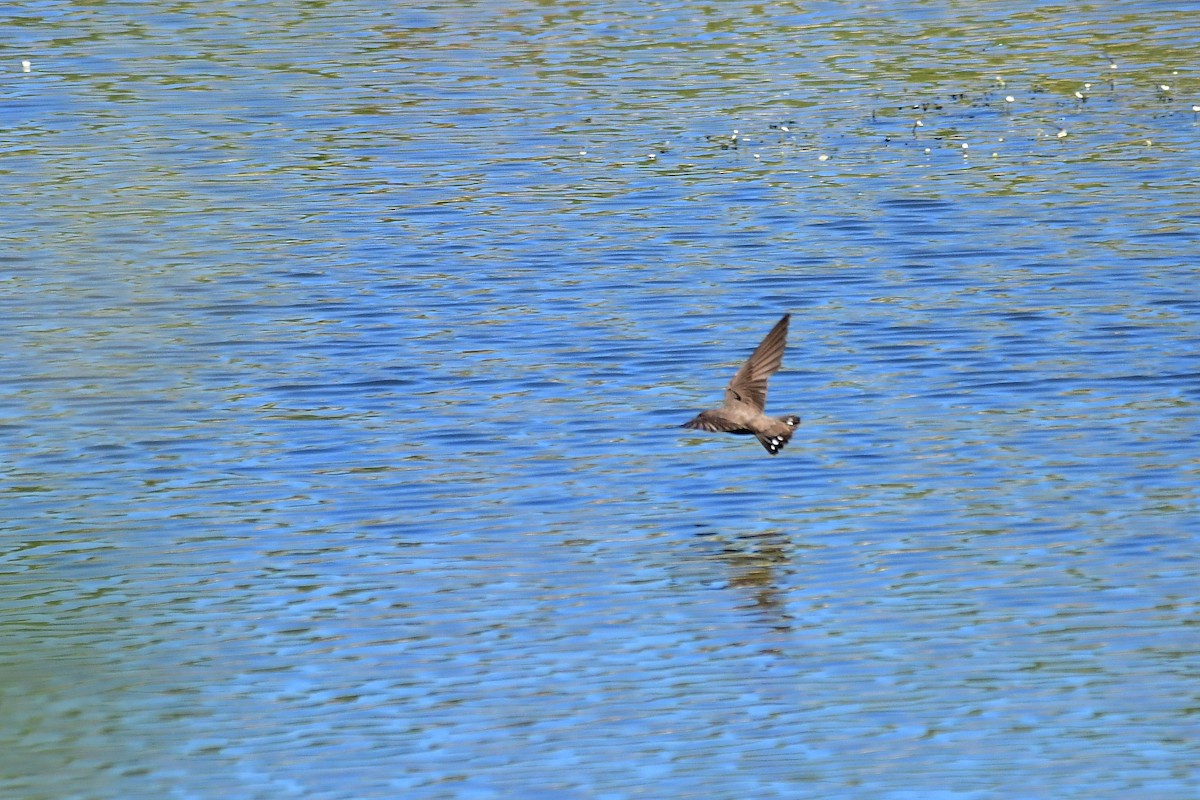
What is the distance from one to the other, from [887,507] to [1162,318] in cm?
→ 520

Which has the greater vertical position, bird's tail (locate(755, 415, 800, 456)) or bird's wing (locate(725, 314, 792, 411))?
bird's wing (locate(725, 314, 792, 411))

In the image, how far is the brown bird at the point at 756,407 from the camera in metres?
12.4

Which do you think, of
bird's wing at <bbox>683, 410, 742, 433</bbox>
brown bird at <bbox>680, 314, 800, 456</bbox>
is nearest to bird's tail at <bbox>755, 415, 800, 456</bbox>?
brown bird at <bbox>680, 314, 800, 456</bbox>

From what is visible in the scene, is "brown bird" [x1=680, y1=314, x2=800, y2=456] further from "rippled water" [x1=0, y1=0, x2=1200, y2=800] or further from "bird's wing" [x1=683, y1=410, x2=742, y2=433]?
"rippled water" [x1=0, y1=0, x2=1200, y2=800]

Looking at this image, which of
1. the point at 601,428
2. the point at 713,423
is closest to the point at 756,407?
the point at 713,423

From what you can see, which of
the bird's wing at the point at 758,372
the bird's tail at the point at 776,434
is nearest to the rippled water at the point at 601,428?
the bird's tail at the point at 776,434

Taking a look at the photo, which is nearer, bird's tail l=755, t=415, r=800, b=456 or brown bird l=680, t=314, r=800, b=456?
brown bird l=680, t=314, r=800, b=456

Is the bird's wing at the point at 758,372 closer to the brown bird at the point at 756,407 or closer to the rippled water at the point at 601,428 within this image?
the brown bird at the point at 756,407

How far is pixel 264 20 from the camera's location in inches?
1307

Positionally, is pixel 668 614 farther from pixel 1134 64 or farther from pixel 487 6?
pixel 487 6

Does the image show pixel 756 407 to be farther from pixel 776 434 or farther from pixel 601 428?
pixel 601 428

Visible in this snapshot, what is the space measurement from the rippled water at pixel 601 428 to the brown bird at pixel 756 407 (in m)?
0.51

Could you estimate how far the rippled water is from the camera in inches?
365

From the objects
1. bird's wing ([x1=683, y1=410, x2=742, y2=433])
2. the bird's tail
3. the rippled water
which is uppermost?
bird's wing ([x1=683, y1=410, x2=742, y2=433])
